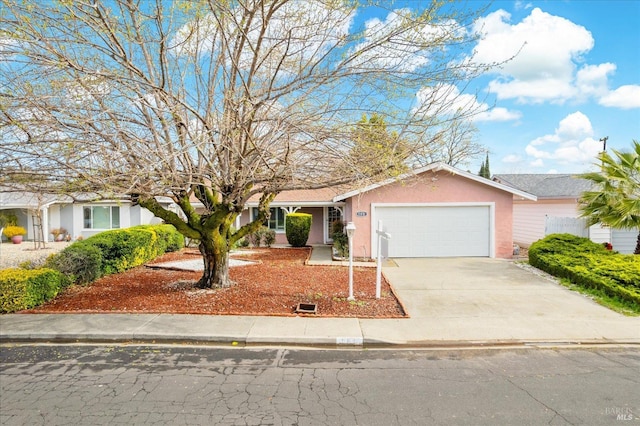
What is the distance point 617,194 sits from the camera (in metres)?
10.9

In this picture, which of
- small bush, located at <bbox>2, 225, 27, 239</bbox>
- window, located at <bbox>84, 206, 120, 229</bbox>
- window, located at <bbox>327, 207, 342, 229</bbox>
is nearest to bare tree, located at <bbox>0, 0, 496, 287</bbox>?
window, located at <bbox>327, 207, 342, 229</bbox>

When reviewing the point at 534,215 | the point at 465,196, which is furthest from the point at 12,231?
the point at 534,215

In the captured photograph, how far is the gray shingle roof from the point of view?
15729 mm

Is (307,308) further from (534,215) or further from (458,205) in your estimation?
(534,215)

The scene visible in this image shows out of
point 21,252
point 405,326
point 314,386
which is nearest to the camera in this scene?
point 314,386

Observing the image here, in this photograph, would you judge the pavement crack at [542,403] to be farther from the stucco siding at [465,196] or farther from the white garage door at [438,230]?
the stucco siding at [465,196]

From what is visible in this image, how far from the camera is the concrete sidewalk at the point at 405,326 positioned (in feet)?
19.7

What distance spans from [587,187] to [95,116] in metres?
18.3

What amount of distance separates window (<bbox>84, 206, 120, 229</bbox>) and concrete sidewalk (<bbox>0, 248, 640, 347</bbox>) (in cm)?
1647

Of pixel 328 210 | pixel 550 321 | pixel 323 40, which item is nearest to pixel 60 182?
pixel 323 40

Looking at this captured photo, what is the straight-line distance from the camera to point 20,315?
719 cm

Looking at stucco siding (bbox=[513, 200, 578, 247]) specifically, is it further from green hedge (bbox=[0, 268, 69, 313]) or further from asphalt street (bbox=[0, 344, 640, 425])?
green hedge (bbox=[0, 268, 69, 313])

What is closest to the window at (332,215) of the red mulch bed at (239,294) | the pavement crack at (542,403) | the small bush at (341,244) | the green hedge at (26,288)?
the small bush at (341,244)

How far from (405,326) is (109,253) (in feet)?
30.8
